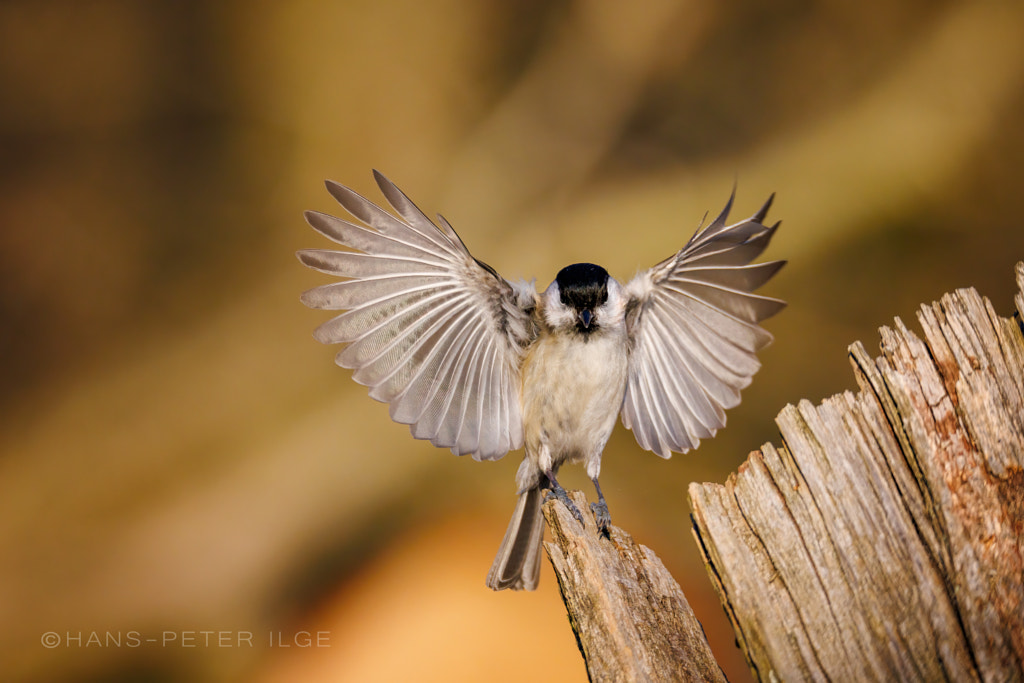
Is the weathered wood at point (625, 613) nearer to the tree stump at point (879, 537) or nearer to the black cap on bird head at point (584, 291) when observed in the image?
the tree stump at point (879, 537)

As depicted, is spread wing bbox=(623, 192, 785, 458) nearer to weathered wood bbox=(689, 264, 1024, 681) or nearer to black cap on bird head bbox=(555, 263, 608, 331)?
black cap on bird head bbox=(555, 263, 608, 331)

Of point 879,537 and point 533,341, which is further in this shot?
point 533,341

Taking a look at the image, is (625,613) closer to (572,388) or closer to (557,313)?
(572,388)

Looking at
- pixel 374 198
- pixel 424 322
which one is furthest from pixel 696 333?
pixel 374 198

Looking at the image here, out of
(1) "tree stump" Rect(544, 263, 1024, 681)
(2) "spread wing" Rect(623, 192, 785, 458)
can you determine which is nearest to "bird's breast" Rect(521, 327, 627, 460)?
(2) "spread wing" Rect(623, 192, 785, 458)

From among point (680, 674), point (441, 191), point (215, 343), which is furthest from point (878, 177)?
point (215, 343)

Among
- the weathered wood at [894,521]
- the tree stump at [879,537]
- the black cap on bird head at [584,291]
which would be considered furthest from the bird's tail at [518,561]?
the weathered wood at [894,521]

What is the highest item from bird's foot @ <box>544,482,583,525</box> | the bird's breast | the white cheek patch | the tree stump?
the white cheek patch
